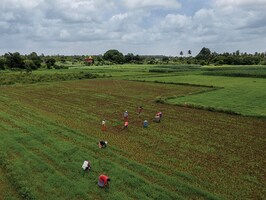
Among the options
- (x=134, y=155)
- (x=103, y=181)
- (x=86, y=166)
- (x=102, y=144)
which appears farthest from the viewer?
(x=102, y=144)

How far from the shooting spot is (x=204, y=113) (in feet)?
110

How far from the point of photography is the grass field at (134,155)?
Result: 15109mm

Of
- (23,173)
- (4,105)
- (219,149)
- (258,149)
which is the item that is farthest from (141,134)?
(4,105)

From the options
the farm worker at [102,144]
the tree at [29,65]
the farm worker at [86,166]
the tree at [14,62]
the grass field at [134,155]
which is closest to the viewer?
the grass field at [134,155]

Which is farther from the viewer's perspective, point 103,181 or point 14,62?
point 14,62

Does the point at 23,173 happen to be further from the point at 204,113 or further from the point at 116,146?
the point at 204,113

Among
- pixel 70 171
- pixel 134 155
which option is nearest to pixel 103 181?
pixel 70 171

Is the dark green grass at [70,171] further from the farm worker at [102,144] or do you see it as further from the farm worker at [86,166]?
the farm worker at [102,144]

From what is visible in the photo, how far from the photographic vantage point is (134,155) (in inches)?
786

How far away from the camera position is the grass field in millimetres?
15109

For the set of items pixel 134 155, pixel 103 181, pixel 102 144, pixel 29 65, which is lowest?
pixel 29 65

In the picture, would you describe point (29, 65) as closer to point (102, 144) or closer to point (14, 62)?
point (14, 62)

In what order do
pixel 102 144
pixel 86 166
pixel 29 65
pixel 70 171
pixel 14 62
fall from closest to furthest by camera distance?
pixel 86 166
pixel 70 171
pixel 102 144
pixel 29 65
pixel 14 62

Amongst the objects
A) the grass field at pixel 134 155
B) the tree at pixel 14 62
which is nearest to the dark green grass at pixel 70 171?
the grass field at pixel 134 155
